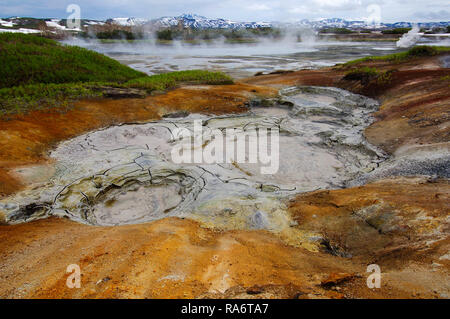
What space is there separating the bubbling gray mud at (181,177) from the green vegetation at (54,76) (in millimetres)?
3679

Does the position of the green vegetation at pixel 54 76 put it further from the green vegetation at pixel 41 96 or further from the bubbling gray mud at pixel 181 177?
the bubbling gray mud at pixel 181 177

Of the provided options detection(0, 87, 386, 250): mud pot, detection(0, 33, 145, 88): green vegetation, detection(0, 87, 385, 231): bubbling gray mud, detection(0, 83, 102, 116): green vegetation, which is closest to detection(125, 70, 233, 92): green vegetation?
detection(0, 33, 145, 88): green vegetation

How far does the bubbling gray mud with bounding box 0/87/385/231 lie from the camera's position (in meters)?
6.36

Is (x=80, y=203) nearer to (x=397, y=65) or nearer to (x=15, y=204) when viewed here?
(x=15, y=204)

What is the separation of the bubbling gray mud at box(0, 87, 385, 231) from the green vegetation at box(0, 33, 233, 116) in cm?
368

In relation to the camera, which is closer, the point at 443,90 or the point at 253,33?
the point at 443,90

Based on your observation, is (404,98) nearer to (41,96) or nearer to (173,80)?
(173,80)

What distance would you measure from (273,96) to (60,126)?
35.6 feet

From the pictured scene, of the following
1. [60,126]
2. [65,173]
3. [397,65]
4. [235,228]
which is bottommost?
[235,228]

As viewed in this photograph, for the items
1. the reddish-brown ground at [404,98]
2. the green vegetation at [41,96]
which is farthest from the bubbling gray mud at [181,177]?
the green vegetation at [41,96]

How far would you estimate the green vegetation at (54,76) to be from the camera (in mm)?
12695

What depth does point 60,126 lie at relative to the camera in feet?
36.6

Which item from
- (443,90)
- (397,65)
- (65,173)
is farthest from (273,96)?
(397,65)

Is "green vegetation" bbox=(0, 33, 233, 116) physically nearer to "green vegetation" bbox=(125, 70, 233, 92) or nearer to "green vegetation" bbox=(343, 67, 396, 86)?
"green vegetation" bbox=(125, 70, 233, 92)
